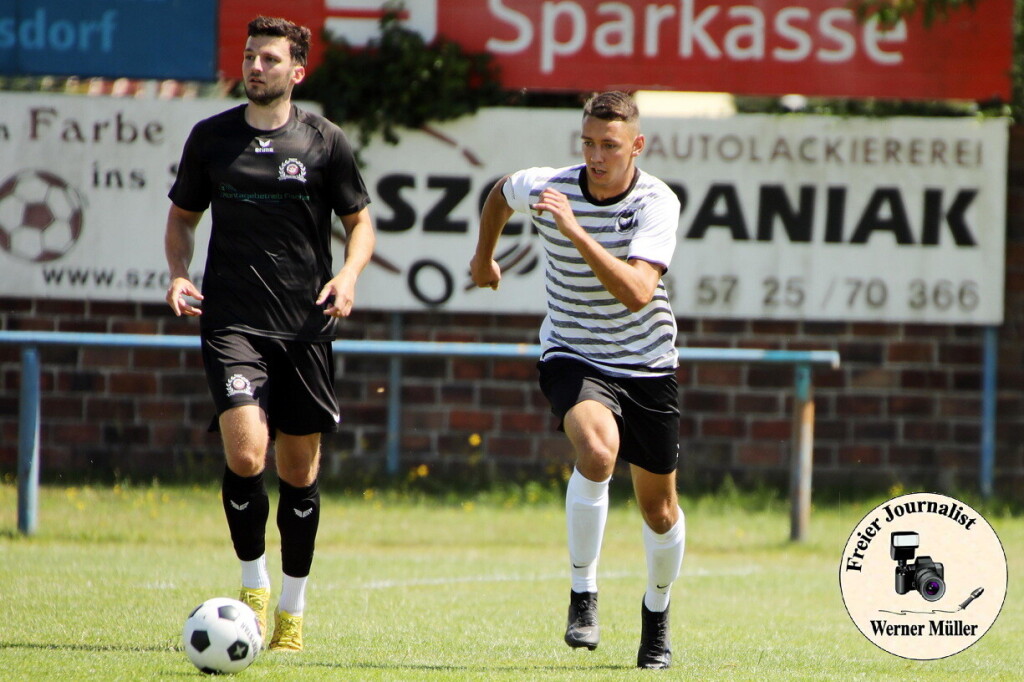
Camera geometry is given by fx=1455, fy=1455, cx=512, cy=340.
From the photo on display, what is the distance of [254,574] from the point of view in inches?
215

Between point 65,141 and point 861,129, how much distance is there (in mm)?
6337

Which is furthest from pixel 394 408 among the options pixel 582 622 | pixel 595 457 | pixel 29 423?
pixel 595 457

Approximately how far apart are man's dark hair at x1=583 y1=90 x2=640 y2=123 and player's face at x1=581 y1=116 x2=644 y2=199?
0.06 ft

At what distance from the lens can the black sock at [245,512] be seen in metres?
5.39

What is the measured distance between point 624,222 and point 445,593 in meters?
2.93

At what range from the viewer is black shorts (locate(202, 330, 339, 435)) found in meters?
5.33

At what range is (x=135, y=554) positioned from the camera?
29.2 ft

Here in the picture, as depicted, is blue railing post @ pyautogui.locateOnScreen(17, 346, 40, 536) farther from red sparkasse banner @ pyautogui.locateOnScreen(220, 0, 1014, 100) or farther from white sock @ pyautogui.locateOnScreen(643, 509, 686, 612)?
white sock @ pyautogui.locateOnScreen(643, 509, 686, 612)

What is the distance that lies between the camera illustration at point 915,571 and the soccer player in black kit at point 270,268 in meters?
2.14

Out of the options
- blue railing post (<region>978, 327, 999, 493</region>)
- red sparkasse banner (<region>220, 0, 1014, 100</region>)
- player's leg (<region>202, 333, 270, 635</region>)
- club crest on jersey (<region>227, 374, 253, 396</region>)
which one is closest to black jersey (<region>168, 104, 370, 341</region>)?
player's leg (<region>202, 333, 270, 635</region>)

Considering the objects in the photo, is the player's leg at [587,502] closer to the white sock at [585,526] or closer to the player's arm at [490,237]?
the white sock at [585,526]

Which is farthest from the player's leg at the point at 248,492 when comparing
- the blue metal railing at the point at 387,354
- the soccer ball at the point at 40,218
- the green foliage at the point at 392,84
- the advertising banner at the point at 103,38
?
the advertising banner at the point at 103,38

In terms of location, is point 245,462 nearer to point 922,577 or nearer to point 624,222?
point 624,222

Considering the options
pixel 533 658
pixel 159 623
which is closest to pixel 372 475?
pixel 159 623
